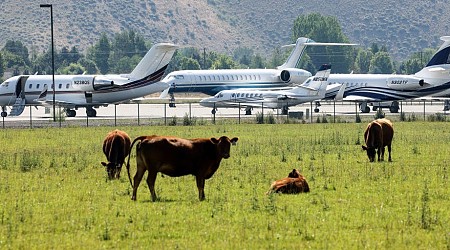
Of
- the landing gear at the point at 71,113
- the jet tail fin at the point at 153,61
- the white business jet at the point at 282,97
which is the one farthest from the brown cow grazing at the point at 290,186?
the white business jet at the point at 282,97

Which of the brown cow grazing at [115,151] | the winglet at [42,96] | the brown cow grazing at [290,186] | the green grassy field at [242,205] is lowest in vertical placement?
the green grassy field at [242,205]

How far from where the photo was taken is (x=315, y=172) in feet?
99.6

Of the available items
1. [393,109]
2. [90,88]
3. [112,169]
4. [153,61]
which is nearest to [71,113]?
[90,88]

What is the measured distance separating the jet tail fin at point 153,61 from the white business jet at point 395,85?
52.7ft

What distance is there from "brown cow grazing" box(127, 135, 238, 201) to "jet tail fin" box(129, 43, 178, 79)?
172 ft

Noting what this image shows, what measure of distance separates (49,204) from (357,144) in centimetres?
2052

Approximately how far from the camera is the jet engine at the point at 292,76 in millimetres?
97562

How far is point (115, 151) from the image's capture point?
28.2m

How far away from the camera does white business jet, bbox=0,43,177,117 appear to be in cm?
7625

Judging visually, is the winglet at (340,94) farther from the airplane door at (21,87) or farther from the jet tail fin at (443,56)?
the airplane door at (21,87)

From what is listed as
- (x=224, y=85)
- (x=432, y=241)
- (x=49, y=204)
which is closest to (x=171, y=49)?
(x=224, y=85)

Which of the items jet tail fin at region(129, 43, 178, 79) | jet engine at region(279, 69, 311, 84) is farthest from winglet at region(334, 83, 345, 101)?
jet tail fin at region(129, 43, 178, 79)

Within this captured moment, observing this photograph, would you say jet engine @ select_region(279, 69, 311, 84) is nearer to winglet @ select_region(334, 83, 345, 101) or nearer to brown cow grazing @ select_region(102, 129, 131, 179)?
winglet @ select_region(334, 83, 345, 101)

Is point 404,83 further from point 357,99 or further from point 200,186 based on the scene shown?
point 200,186
